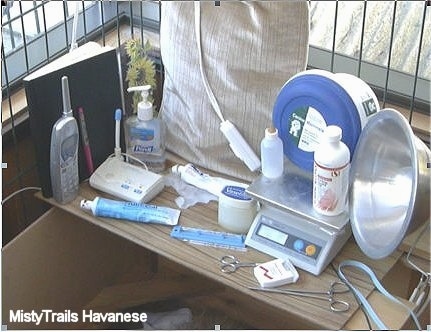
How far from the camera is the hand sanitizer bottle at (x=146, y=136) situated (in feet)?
4.90

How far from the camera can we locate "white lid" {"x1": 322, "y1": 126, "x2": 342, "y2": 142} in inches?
48.1

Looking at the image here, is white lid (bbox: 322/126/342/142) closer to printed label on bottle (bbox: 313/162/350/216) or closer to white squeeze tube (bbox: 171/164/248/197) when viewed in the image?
printed label on bottle (bbox: 313/162/350/216)

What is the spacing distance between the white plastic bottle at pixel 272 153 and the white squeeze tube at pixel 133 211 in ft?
0.61

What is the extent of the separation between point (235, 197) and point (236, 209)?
0.07 feet

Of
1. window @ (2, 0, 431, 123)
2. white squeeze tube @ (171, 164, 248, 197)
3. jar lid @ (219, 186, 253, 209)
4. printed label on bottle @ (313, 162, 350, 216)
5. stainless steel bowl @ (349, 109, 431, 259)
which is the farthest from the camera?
window @ (2, 0, 431, 123)

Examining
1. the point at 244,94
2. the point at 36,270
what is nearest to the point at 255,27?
the point at 244,94

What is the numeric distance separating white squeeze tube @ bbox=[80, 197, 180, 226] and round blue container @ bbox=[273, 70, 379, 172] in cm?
23

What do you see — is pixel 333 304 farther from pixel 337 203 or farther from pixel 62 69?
pixel 62 69

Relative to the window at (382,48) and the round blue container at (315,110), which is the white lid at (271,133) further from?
the window at (382,48)

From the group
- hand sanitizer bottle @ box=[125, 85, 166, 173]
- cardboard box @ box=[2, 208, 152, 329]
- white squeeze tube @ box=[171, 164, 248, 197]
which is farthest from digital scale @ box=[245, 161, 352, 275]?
cardboard box @ box=[2, 208, 152, 329]

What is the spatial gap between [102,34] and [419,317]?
33.6 inches

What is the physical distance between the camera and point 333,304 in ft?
4.18

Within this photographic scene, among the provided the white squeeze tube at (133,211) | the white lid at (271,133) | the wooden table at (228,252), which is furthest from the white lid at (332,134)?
the white squeeze tube at (133,211)

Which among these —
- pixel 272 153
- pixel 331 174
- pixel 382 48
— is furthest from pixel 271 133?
pixel 382 48
